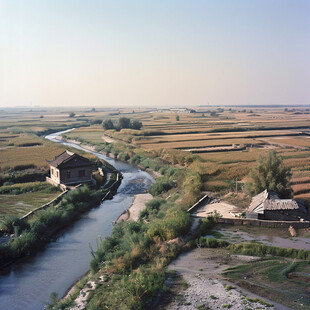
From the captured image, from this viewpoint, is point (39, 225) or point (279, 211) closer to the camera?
point (279, 211)

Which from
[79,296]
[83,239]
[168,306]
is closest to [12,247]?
[83,239]

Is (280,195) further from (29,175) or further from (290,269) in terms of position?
(29,175)

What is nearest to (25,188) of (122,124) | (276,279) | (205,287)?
(205,287)

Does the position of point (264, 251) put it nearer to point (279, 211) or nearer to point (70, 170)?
point (279, 211)

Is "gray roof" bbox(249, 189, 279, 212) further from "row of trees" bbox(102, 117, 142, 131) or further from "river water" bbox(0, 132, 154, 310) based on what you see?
"row of trees" bbox(102, 117, 142, 131)

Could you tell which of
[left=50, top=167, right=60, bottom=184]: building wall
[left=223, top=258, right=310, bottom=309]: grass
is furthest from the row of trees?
[left=223, top=258, right=310, bottom=309]: grass

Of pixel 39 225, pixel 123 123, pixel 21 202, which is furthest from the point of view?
pixel 123 123
